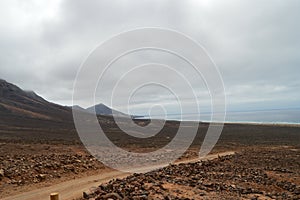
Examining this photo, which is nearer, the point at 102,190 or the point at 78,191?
the point at 102,190

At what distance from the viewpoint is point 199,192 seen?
437 inches

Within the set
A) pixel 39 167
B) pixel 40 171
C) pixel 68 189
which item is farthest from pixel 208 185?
pixel 39 167

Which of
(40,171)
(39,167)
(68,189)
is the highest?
(39,167)

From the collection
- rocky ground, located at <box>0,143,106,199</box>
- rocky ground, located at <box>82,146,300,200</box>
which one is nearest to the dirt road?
rocky ground, located at <box>0,143,106,199</box>

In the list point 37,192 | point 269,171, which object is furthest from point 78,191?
point 269,171

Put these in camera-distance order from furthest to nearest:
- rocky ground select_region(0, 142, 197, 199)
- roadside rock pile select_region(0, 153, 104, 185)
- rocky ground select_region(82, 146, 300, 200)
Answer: roadside rock pile select_region(0, 153, 104, 185)
rocky ground select_region(0, 142, 197, 199)
rocky ground select_region(82, 146, 300, 200)

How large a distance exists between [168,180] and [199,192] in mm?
2247

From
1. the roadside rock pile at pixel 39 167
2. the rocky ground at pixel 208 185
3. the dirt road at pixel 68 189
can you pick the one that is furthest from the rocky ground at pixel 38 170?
the rocky ground at pixel 208 185

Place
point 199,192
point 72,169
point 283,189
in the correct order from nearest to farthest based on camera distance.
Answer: point 199,192 → point 283,189 → point 72,169

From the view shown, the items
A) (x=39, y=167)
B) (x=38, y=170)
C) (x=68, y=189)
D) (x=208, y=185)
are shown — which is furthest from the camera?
(x=39, y=167)

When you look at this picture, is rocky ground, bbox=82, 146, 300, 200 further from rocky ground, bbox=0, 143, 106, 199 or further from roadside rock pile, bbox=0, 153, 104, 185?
roadside rock pile, bbox=0, 153, 104, 185

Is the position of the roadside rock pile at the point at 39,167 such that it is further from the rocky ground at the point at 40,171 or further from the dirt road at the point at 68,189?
the dirt road at the point at 68,189

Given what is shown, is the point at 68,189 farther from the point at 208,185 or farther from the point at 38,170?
the point at 208,185

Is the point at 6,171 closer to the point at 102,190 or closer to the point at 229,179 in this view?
the point at 102,190
